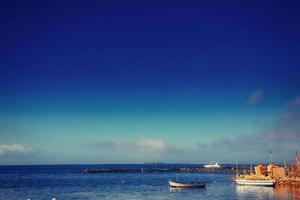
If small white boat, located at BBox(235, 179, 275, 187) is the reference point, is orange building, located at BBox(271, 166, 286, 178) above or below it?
above

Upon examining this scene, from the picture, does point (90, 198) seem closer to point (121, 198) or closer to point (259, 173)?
point (121, 198)

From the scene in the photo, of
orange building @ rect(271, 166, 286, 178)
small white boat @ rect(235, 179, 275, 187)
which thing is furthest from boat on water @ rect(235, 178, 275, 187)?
orange building @ rect(271, 166, 286, 178)

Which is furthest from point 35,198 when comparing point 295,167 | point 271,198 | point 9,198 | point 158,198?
point 295,167

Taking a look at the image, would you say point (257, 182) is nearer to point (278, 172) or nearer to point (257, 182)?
point (257, 182)

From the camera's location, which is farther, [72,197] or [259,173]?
[259,173]

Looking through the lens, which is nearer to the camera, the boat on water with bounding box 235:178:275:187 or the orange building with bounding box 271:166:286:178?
the boat on water with bounding box 235:178:275:187

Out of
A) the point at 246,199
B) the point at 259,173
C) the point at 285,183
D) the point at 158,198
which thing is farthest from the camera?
the point at 259,173

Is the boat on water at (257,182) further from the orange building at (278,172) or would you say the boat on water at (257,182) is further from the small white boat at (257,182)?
the orange building at (278,172)

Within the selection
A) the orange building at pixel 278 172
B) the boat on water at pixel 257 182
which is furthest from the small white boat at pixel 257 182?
the orange building at pixel 278 172

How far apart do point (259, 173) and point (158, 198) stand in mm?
40510

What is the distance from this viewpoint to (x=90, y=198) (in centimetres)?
8206

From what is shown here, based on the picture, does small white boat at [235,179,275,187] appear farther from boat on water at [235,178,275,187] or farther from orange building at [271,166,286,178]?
orange building at [271,166,286,178]

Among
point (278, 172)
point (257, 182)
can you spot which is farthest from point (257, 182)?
point (278, 172)

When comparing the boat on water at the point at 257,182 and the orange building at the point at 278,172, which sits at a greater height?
the orange building at the point at 278,172
